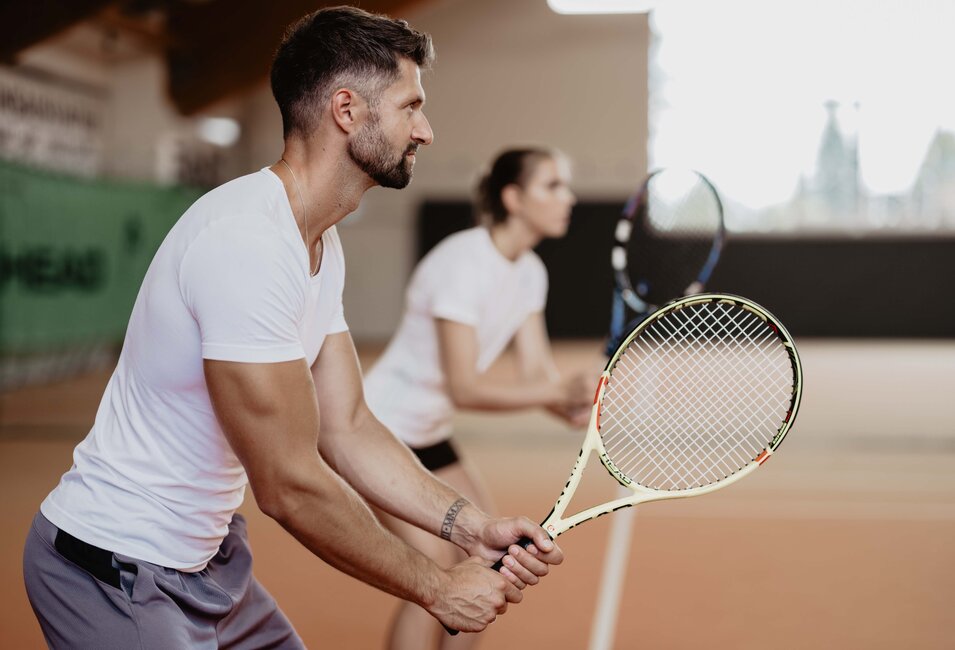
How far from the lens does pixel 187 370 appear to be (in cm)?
194

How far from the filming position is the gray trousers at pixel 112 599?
1.93 m

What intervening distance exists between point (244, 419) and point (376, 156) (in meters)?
0.54

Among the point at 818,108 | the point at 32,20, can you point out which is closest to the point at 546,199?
the point at 32,20

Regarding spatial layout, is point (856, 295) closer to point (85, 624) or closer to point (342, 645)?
point (342, 645)

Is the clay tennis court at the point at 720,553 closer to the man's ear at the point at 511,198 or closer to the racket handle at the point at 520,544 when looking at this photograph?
the man's ear at the point at 511,198

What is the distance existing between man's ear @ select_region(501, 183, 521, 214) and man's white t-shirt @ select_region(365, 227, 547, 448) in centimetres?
12

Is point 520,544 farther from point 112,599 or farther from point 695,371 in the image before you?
point 695,371

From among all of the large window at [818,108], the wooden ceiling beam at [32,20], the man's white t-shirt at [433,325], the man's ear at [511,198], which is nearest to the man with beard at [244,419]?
the man's white t-shirt at [433,325]

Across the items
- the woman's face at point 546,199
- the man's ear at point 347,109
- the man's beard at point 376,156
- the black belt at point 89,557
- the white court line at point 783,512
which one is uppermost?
the man's ear at point 347,109

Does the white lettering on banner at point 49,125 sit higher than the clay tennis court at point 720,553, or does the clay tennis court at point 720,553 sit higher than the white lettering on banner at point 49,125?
the white lettering on banner at point 49,125

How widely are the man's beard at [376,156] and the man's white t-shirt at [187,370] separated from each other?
158mm

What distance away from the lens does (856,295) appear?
1688cm

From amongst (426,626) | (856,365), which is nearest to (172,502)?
(426,626)

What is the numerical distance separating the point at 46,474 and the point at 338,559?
554 cm
